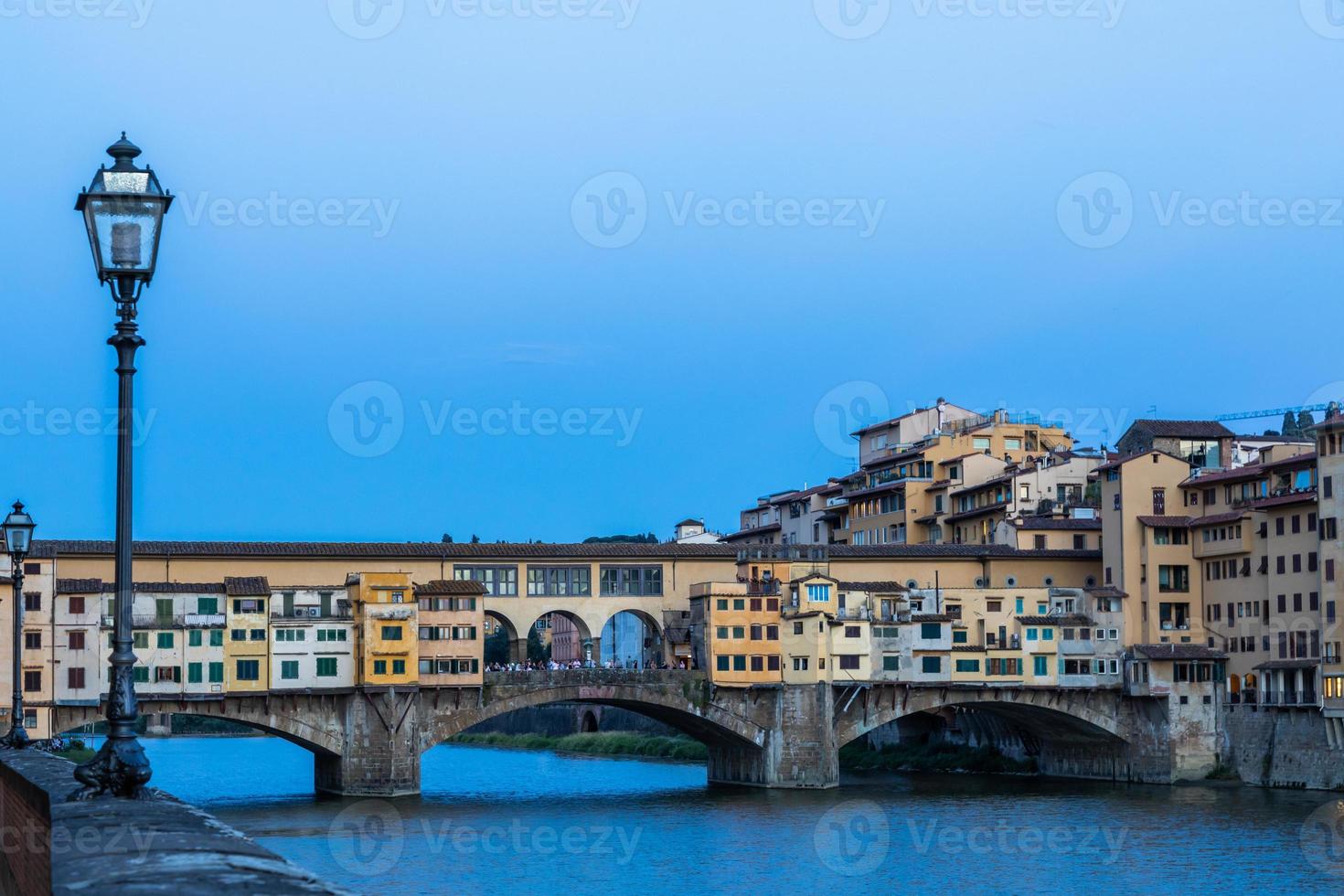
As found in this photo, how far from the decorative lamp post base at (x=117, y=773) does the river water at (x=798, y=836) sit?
78.2ft

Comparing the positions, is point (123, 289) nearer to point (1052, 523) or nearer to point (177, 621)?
point (177, 621)

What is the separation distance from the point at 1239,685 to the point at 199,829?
58800mm

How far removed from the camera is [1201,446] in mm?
Result: 72812

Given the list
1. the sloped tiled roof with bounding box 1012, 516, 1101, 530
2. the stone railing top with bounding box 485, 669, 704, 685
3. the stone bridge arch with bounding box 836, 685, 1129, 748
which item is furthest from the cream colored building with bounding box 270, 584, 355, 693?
the sloped tiled roof with bounding box 1012, 516, 1101, 530

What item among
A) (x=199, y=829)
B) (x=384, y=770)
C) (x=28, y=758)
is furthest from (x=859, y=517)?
(x=199, y=829)

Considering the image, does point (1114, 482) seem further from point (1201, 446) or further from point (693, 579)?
point (693, 579)

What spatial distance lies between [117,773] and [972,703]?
5545 centimetres

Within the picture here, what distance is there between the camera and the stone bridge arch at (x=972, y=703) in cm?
6406

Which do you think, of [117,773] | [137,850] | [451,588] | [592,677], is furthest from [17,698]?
[592,677]

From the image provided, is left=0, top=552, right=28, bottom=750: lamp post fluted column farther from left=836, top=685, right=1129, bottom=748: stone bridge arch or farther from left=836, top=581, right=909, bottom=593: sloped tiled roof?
left=836, top=581, right=909, bottom=593: sloped tiled roof

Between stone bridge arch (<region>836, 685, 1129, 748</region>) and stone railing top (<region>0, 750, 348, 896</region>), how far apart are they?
51456mm

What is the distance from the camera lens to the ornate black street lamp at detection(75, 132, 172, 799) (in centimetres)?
1243

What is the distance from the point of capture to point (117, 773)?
1262 centimetres

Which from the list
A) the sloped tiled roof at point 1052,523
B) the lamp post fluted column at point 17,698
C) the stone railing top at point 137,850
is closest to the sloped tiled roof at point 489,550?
the sloped tiled roof at point 1052,523
